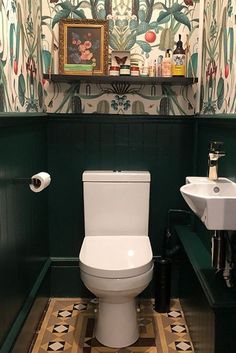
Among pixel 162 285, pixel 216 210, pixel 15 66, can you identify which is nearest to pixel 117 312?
pixel 162 285

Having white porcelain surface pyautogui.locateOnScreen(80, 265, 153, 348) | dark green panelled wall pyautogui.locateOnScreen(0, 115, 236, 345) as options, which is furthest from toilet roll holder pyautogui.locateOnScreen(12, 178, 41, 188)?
white porcelain surface pyautogui.locateOnScreen(80, 265, 153, 348)

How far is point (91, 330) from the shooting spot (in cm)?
219

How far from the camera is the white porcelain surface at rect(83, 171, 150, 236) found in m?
2.34

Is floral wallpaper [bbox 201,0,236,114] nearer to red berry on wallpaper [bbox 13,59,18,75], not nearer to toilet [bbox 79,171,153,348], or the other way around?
toilet [bbox 79,171,153,348]

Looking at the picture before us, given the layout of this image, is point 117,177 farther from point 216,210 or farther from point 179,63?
point 216,210

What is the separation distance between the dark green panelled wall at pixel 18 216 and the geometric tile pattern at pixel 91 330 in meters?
0.32

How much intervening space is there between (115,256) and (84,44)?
1.30 meters

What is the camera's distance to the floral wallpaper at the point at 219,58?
6.04 ft

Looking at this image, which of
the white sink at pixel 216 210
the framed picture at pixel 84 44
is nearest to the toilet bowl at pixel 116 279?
the white sink at pixel 216 210

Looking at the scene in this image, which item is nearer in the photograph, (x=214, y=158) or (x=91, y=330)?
(x=214, y=158)

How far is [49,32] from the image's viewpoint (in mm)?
2406

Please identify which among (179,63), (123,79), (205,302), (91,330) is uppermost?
(179,63)

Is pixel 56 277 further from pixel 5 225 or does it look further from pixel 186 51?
pixel 186 51

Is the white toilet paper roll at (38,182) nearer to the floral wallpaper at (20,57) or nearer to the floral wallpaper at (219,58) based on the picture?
the floral wallpaper at (20,57)
